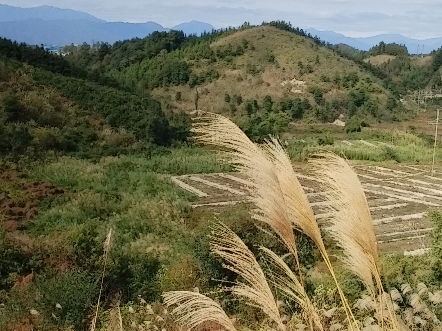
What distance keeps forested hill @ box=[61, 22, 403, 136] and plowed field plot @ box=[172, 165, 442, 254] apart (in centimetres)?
1321

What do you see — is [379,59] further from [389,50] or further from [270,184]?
[270,184]

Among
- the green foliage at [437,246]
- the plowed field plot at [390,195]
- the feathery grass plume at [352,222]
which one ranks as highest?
the feathery grass plume at [352,222]

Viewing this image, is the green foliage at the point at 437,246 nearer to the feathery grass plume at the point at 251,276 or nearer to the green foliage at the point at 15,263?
the feathery grass plume at the point at 251,276

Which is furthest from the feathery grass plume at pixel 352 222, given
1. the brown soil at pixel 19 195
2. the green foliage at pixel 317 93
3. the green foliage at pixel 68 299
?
the green foliage at pixel 317 93

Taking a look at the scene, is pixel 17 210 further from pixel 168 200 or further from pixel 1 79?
pixel 1 79

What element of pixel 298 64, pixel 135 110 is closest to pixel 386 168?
pixel 135 110

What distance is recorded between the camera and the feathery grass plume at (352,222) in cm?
156

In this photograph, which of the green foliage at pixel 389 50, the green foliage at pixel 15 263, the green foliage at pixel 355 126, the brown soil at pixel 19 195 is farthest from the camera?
the green foliage at pixel 389 50

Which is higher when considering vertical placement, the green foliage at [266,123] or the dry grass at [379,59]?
the dry grass at [379,59]

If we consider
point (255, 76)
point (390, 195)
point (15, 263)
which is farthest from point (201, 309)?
point (255, 76)

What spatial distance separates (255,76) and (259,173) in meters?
39.2

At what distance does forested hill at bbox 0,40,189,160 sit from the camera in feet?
64.8

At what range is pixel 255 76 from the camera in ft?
132

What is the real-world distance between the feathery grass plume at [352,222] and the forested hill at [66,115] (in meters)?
17.6
